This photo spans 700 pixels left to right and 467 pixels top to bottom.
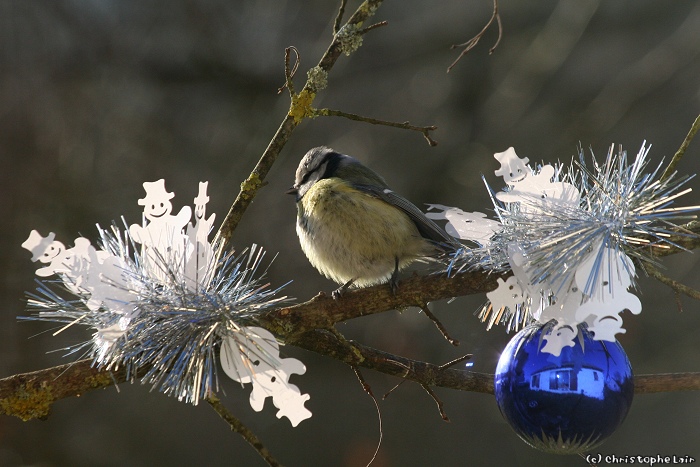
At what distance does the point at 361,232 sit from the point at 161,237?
0.66 metres

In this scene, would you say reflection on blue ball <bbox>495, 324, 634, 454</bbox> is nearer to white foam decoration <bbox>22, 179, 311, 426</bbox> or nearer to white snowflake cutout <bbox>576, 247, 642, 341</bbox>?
white snowflake cutout <bbox>576, 247, 642, 341</bbox>

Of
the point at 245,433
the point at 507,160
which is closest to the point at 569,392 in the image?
the point at 507,160

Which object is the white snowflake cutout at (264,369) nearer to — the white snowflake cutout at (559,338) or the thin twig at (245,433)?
the thin twig at (245,433)

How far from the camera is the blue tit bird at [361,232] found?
63.6 inches

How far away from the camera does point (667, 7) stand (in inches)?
Answer: 151

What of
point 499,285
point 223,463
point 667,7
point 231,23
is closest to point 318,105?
point 231,23

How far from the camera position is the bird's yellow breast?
161cm

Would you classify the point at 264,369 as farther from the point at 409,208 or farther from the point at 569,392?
the point at 409,208

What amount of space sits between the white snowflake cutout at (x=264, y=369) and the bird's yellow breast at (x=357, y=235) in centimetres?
66

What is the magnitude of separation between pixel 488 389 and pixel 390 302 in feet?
0.71

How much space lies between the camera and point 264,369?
0.96 meters

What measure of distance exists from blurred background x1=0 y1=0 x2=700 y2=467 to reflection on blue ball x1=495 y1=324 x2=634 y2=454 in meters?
1.94

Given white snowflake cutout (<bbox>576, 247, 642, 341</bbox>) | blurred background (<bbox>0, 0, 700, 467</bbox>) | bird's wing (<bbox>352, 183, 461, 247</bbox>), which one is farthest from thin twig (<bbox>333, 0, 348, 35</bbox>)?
blurred background (<bbox>0, 0, 700, 467</bbox>)

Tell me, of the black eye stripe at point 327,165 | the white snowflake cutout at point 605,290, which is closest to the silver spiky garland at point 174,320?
the white snowflake cutout at point 605,290
